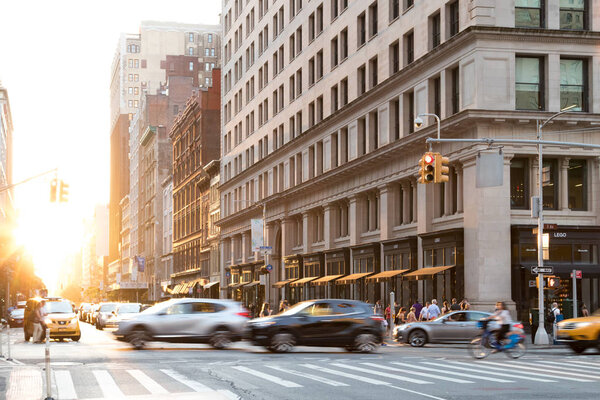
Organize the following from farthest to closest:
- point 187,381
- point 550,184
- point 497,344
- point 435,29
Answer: point 435,29 → point 550,184 → point 497,344 → point 187,381

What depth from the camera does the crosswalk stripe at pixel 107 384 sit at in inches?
639

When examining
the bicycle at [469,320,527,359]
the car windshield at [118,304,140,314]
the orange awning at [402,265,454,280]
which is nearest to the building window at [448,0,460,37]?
the orange awning at [402,265,454,280]

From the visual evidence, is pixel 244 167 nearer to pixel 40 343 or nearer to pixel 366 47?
pixel 366 47

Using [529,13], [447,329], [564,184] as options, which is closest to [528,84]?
[529,13]

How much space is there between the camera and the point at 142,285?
14138 centimetres

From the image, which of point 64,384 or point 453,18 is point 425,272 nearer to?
point 453,18

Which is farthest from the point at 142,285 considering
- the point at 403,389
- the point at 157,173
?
the point at 403,389

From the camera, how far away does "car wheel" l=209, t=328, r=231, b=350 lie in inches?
1198

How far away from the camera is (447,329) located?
3334cm

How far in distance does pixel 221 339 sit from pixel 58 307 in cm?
1220

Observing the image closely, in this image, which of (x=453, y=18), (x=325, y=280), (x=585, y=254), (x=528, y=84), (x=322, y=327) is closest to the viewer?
(x=322, y=327)

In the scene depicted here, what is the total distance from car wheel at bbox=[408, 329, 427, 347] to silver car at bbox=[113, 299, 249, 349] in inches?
269

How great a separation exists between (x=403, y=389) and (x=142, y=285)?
12784 centimetres

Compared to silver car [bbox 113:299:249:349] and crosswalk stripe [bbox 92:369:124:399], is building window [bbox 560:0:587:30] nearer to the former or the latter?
silver car [bbox 113:299:249:349]
